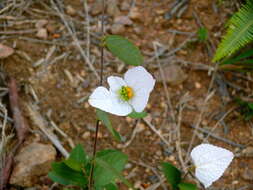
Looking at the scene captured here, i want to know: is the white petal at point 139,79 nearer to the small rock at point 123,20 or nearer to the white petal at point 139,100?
the white petal at point 139,100

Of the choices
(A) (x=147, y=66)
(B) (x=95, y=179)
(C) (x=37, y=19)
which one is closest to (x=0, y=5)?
(C) (x=37, y=19)

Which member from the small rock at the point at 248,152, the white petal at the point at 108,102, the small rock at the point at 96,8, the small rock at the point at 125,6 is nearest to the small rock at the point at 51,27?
the small rock at the point at 96,8

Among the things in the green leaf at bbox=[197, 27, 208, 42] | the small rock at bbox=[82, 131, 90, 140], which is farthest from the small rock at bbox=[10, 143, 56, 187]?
the green leaf at bbox=[197, 27, 208, 42]

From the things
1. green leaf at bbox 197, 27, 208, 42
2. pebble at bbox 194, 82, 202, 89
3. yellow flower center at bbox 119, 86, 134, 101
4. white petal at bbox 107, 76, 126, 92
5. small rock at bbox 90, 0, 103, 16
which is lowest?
pebble at bbox 194, 82, 202, 89

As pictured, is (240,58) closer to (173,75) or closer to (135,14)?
(173,75)

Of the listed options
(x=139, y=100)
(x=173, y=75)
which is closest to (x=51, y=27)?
(x=173, y=75)

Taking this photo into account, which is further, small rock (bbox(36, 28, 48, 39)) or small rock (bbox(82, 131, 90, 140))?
small rock (bbox(36, 28, 48, 39))

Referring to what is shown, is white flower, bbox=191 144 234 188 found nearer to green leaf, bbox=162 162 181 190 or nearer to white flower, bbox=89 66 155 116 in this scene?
green leaf, bbox=162 162 181 190

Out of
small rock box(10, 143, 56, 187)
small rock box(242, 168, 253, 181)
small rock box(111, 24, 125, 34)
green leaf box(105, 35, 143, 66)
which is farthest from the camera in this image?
small rock box(111, 24, 125, 34)
